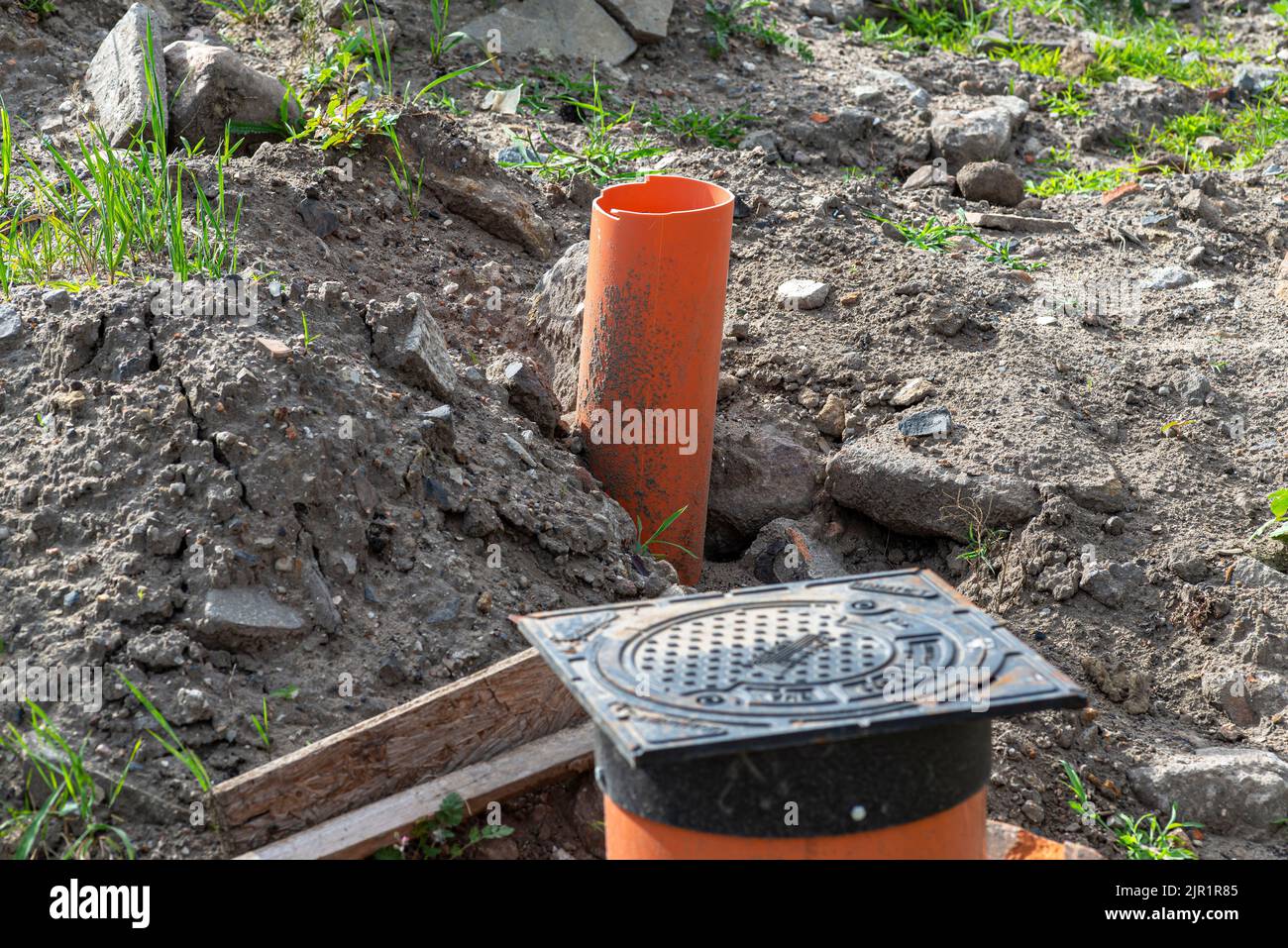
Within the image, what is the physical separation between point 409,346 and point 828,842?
186cm

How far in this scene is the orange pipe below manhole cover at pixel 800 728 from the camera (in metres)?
1.82

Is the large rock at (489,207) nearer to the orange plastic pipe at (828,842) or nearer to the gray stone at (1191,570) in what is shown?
the gray stone at (1191,570)

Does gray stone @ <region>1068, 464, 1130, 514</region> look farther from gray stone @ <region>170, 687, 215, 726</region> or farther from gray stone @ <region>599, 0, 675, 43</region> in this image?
gray stone @ <region>599, 0, 675, 43</region>

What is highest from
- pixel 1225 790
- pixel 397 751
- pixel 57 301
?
pixel 57 301

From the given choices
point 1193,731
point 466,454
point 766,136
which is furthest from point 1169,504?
point 766,136

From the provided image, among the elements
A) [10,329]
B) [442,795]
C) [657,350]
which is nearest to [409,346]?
[657,350]

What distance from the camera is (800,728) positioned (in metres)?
1.78

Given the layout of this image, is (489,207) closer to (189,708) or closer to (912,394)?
(912,394)

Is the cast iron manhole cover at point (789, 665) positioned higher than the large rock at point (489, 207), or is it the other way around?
the large rock at point (489, 207)

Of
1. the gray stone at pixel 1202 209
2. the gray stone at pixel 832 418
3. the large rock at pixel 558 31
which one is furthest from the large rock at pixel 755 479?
the large rock at pixel 558 31

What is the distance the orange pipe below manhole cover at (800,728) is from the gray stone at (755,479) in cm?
176

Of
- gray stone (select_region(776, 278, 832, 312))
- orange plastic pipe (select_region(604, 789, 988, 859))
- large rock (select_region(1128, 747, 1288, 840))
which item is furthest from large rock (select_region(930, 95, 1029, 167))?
orange plastic pipe (select_region(604, 789, 988, 859))

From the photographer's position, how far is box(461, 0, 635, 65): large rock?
19.2 ft

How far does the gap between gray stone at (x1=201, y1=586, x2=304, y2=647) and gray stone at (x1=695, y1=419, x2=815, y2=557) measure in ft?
5.22
